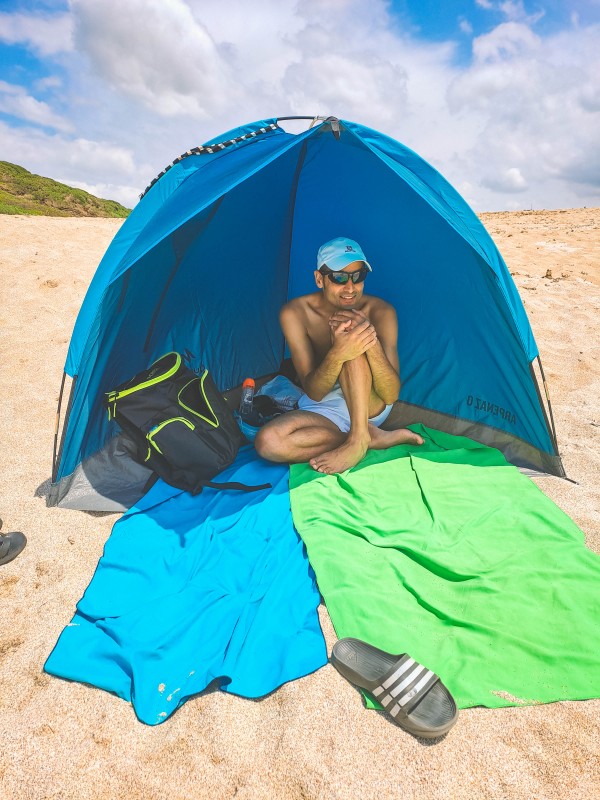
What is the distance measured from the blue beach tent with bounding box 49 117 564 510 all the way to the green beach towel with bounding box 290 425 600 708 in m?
Answer: 0.62

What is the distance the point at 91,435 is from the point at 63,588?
1004 millimetres

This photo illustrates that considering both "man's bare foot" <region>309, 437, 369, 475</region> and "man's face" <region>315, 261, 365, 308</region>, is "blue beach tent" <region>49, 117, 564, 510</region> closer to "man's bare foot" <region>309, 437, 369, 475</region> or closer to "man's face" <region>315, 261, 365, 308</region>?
"man's face" <region>315, 261, 365, 308</region>

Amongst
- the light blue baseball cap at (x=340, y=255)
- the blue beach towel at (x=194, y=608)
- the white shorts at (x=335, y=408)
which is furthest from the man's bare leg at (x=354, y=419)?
the light blue baseball cap at (x=340, y=255)

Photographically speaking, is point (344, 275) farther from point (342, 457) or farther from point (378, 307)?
point (342, 457)

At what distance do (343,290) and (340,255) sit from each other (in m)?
0.21

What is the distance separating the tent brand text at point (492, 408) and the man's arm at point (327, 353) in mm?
954

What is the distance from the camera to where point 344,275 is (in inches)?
109

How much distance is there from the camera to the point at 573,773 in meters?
1.29

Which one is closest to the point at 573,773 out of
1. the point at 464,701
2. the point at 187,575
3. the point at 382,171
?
the point at 464,701

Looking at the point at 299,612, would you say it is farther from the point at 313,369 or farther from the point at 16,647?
the point at 313,369

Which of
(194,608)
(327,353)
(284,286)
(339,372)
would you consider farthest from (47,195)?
(194,608)

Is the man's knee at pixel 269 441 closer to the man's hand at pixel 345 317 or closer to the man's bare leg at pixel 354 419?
the man's bare leg at pixel 354 419

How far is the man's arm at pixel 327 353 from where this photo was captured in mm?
2648

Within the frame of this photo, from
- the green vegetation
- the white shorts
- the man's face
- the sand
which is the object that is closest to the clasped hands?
the man's face
